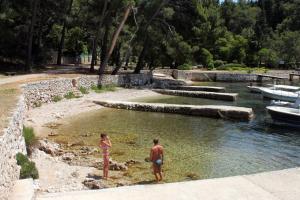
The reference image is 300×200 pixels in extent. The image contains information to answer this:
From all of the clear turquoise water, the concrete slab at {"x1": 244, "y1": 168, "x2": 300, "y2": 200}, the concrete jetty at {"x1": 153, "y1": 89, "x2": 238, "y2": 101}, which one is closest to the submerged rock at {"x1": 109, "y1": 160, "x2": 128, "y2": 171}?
the clear turquoise water

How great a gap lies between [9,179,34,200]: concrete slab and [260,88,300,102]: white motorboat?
3522 centimetres

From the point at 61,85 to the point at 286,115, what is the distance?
63.6 feet

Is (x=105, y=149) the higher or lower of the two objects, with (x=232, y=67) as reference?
lower

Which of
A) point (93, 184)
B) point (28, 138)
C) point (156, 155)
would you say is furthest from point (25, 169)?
point (28, 138)

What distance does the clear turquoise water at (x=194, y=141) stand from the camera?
20.4 metres

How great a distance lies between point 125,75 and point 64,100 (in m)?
15.4

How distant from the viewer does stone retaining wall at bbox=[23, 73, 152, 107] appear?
111 ft

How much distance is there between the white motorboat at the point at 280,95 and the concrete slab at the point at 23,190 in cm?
3522

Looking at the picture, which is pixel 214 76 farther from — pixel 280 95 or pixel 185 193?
pixel 185 193

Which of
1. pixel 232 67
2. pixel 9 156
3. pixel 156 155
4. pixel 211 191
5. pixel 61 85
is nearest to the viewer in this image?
pixel 211 191

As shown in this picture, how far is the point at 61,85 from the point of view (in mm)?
39625

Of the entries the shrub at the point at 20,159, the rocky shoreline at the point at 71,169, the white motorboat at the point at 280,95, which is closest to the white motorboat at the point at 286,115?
the white motorboat at the point at 280,95

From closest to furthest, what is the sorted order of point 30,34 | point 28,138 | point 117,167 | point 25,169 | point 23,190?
1. point 23,190
2. point 25,169
3. point 117,167
4. point 28,138
5. point 30,34

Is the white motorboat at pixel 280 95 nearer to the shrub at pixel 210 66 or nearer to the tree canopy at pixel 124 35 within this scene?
the tree canopy at pixel 124 35
